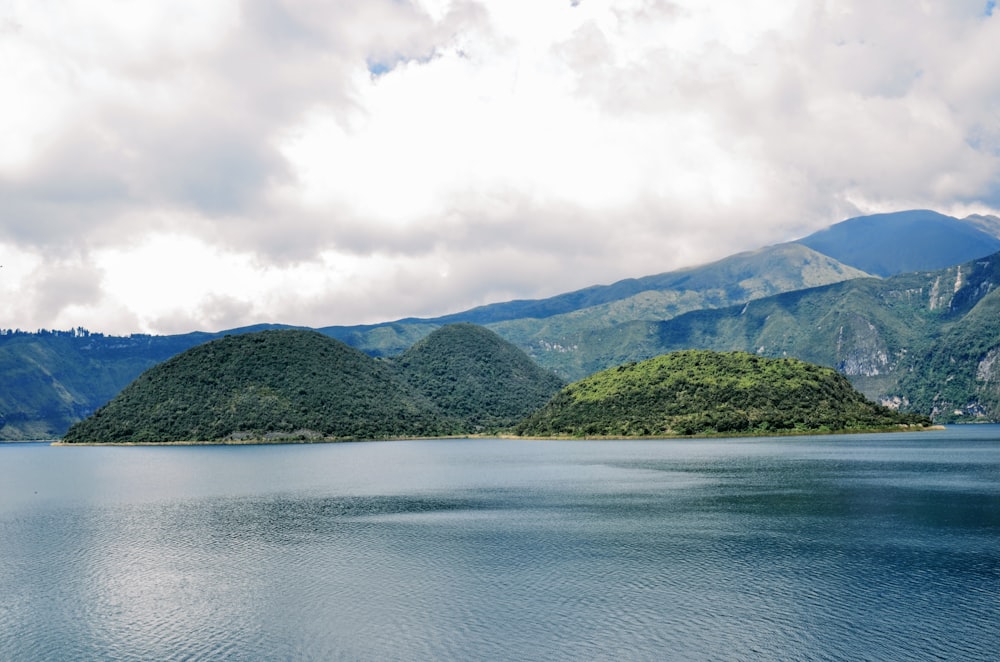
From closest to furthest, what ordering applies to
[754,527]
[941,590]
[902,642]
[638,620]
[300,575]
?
1. [902,642]
2. [638,620]
3. [941,590]
4. [300,575]
5. [754,527]

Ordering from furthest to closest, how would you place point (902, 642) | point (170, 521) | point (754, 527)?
1. point (170, 521)
2. point (754, 527)
3. point (902, 642)

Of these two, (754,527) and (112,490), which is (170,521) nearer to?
(112,490)

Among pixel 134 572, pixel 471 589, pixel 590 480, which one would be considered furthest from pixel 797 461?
pixel 134 572

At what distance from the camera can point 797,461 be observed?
162 m

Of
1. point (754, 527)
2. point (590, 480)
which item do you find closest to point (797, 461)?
point (590, 480)

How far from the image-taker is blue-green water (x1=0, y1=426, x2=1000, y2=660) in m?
46.3

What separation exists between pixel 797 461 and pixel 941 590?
4424 inches

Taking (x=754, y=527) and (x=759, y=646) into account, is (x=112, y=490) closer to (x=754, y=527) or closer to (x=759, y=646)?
(x=754, y=527)

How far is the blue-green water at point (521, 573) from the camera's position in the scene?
152ft

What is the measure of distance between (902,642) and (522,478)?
4103 inches


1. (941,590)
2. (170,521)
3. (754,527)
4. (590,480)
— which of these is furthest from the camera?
(590,480)

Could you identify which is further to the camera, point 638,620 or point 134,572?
point 134,572

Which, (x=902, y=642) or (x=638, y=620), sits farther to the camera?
(x=638, y=620)

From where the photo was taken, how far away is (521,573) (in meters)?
63.0
